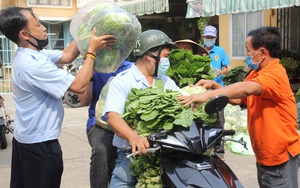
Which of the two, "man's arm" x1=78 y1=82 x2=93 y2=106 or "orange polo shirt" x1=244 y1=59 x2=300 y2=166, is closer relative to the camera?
"orange polo shirt" x1=244 y1=59 x2=300 y2=166

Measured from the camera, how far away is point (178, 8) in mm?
16031

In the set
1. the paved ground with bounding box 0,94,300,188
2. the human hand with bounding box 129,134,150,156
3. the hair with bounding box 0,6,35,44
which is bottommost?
the paved ground with bounding box 0,94,300,188

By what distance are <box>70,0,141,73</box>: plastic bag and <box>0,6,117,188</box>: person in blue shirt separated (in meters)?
0.07

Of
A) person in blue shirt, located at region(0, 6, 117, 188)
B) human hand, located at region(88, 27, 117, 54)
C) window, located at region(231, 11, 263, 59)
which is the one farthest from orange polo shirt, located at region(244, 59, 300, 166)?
window, located at region(231, 11, 263, 59)

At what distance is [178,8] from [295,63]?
7.74 m

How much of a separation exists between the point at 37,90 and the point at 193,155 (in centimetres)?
118

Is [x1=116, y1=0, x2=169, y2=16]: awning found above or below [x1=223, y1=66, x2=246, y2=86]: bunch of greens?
above

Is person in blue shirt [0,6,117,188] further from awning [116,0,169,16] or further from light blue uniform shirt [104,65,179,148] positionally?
awning [116,0,169,16]

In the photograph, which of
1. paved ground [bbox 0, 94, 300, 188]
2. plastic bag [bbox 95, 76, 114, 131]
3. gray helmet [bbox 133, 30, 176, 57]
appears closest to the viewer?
gray helmet [bbox 133, 30, 176, 57]

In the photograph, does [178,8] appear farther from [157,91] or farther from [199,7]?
Result: [157,91]

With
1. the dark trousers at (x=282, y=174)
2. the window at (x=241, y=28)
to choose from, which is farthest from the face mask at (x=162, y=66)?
the window at (x=241, y=28)

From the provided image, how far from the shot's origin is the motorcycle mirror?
7.85 feet

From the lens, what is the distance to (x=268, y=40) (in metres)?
3.05

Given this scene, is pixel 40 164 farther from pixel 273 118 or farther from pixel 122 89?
pixel 273 118
